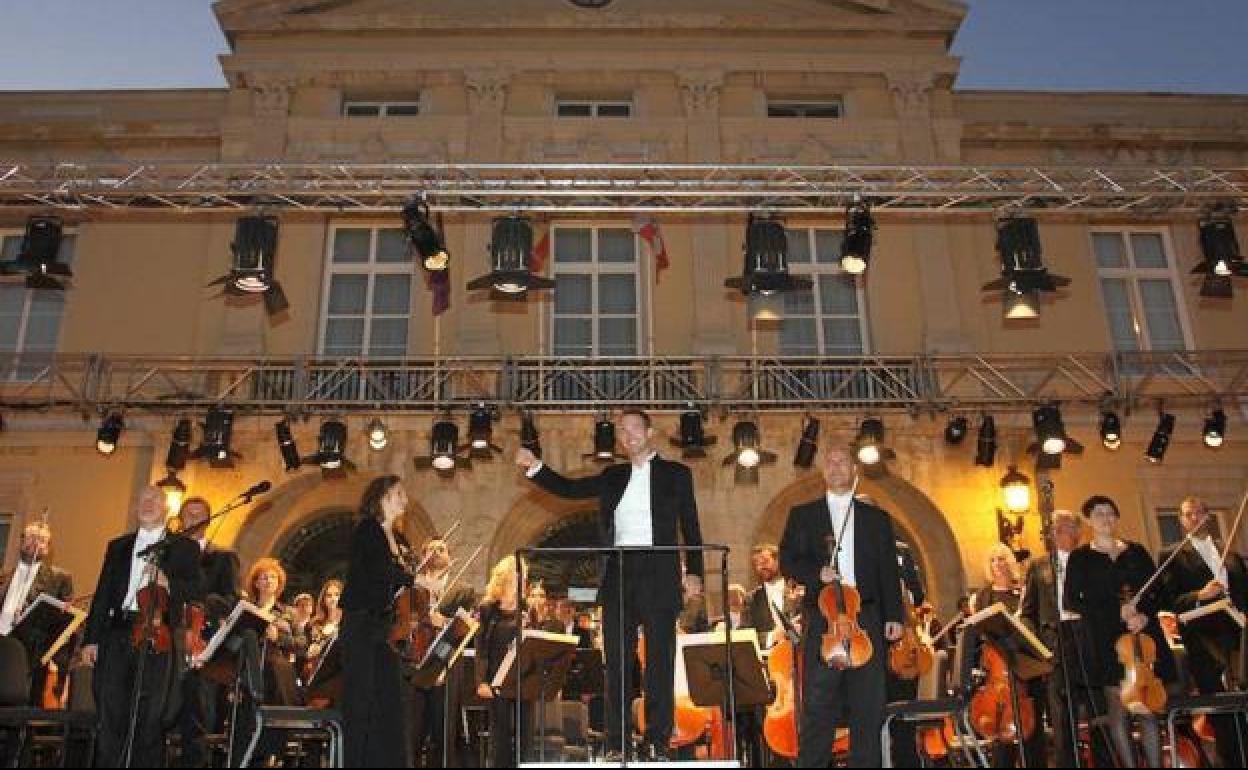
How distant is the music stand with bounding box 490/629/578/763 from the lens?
24.5 ft

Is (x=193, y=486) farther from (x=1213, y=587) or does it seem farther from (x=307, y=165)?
(x=1213, y=587)

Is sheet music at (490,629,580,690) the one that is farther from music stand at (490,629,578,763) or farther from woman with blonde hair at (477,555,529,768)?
woman with blonde hair at (477,555,529,768)

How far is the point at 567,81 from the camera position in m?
17.0

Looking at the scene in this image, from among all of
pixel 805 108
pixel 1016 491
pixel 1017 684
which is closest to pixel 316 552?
pixel 1016 491

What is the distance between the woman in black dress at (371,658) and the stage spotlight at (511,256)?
479 cm

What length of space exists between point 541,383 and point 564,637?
23.9ft

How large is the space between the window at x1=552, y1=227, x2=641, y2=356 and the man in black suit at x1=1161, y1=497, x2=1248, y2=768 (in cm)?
894

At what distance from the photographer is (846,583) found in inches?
225

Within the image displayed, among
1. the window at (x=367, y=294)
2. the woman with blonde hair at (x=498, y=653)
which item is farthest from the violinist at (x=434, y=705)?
the window at (x=367, y=294)

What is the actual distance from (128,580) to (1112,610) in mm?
5638

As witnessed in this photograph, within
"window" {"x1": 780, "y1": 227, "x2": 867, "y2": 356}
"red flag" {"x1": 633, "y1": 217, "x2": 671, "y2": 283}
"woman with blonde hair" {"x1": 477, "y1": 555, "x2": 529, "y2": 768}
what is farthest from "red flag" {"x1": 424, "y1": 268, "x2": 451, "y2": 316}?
"woman with blonde hair" {"x1": 477, "y1": 555, "x2": 529, "y2": 768}

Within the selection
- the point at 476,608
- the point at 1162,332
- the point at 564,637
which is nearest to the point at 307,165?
the point at 476,608

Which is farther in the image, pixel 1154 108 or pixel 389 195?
pixel 1154 108

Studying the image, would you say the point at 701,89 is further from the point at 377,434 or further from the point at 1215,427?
the point at 1215,427
